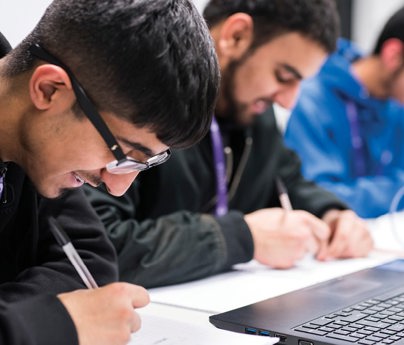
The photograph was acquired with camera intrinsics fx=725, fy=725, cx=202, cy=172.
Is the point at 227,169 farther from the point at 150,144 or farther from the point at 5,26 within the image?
the point at 150,144

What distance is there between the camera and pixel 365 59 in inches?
104

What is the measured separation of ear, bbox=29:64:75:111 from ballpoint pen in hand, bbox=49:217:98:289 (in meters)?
0.25

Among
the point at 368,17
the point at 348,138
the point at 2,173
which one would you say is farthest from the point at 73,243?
the point at 368,17

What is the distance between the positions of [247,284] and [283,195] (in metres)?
0.52

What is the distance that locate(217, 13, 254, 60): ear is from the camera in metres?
1.66

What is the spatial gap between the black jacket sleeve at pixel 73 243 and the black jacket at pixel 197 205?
0.13m

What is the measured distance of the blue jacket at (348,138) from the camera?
228 cm

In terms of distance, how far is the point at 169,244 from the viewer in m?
1.34

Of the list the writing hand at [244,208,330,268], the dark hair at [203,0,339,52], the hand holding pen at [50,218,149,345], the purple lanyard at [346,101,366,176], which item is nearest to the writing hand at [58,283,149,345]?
the hand holding pen at [50,218,149,345]

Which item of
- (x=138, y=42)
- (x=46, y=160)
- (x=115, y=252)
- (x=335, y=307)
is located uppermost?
(x=138, y=42)

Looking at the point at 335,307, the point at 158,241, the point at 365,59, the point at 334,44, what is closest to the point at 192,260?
the point at 158,241

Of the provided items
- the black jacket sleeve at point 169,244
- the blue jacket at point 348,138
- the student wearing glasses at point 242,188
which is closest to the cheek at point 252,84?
the student wearing glasses at point 242,188

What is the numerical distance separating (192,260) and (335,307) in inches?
12.4

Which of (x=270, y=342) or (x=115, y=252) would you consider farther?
(x=115, y=252)
